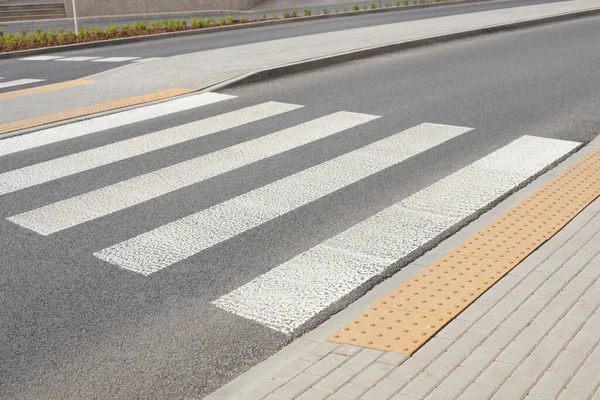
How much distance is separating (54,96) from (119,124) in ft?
9.31

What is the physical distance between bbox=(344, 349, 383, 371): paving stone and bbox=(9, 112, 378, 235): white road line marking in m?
3.26

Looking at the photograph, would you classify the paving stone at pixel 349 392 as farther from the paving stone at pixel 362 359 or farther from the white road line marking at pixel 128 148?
the white road line marking at pixel 128 148

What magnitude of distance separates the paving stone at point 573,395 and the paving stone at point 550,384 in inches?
1.0

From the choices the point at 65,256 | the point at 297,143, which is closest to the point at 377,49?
the point at 297,143

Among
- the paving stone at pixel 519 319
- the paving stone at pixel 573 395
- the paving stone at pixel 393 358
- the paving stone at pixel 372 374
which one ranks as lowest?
the paving stone at pixel 393 358

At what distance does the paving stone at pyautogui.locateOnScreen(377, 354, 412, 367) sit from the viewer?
14.0 feet

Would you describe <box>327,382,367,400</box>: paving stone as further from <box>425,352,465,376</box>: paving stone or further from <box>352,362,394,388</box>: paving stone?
<box>425,352,465,376</box>: paving stone

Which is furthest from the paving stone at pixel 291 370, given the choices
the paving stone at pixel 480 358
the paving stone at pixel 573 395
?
the paving stone at pixel 573 395

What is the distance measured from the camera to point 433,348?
14.4ft

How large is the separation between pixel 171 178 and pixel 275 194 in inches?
45.7

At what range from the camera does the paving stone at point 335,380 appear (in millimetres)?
3986

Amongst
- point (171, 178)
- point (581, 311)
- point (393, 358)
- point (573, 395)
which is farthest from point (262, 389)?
point (171, 178)

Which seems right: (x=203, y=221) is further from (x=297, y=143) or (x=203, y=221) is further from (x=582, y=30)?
(x=582, y=30)

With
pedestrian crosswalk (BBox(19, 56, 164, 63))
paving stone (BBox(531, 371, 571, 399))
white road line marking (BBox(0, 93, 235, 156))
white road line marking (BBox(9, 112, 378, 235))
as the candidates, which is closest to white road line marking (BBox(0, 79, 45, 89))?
pedestrian crosswalk (BBox(19, 56, 164, 63))
